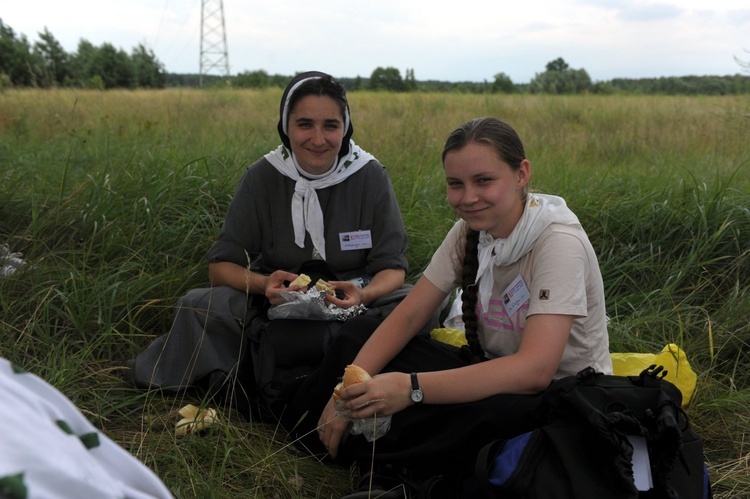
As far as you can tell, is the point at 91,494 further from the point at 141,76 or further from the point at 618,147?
the point at 141,76

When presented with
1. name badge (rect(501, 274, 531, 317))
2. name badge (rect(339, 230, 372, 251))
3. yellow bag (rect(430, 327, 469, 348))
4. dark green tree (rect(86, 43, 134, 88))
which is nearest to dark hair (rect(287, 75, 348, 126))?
name badge (rect(339, 230, 372, 251))

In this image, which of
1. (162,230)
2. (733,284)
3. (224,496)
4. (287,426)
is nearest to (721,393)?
(733,284)

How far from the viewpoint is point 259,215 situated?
316cm

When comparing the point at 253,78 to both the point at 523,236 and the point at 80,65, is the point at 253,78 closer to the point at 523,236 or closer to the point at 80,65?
the point at 80,65

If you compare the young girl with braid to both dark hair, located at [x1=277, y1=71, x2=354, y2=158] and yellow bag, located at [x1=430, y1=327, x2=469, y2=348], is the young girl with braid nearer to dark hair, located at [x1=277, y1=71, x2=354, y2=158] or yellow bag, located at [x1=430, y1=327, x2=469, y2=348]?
yellow bag, located at [x1=430, y1=327, x2=469, y2=348]

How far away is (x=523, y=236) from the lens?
7.16 ft

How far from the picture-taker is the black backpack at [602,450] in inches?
70.9

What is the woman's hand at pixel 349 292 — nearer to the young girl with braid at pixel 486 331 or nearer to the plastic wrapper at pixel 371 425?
the young girl with braid at pixel 486 331

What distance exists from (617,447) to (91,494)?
1388mm

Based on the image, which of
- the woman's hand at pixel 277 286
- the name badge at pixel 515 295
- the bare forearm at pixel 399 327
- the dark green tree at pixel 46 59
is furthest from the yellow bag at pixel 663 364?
the dark green tree at pixel 46 59

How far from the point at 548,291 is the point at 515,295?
18cm

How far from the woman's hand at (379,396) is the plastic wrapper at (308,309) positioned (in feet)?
2.21

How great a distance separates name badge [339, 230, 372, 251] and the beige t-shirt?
0.71 metres

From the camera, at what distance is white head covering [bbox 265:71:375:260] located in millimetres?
3096
